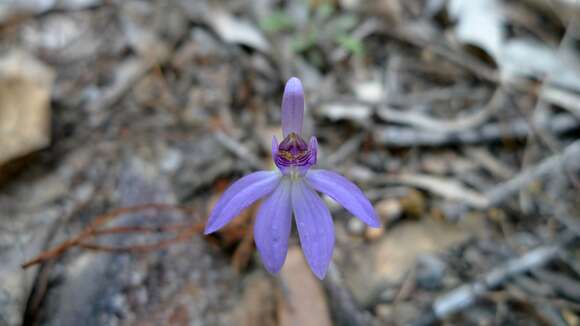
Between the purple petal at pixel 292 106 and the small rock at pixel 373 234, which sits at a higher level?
the purple petal at pixel 292 106

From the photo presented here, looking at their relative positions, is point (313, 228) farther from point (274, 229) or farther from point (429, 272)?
point (429, 272)

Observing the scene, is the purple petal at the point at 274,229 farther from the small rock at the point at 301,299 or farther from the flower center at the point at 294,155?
the small rock at the point at 301,299

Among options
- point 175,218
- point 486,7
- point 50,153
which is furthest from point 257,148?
point 486,7

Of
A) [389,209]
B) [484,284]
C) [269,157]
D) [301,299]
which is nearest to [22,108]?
[269,157]

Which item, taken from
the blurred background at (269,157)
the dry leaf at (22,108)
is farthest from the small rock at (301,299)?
the dry leaf at (22,108)

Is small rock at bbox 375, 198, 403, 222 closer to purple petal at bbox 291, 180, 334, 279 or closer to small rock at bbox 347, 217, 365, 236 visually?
small rock at bbox 347, 217, 365, 236

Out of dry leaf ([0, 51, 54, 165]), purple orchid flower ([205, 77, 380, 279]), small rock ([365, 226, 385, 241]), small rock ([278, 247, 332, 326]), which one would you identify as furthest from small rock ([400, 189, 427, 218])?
dry leaf ([0, 51, 54, 165])

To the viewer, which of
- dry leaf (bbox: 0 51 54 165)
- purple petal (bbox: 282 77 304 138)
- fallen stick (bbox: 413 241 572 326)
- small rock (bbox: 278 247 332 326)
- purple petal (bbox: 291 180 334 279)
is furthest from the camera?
dry leaf (bbox: 0 51 54 165)
